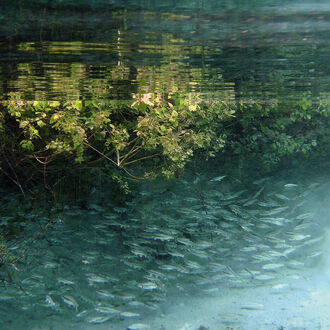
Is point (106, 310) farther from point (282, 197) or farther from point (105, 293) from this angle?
point (282, 197)

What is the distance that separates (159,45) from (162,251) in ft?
14.0

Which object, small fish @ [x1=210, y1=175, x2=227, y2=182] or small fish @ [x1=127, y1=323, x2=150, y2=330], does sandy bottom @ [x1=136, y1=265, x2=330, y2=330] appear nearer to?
small fish @ [x1=127, y1=323, x2=150, y2=330]

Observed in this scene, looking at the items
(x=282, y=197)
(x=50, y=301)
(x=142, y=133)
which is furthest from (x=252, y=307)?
(x=142, y=133)

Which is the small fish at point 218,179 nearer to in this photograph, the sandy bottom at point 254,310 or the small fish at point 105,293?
the sandy bottom at point 254,310

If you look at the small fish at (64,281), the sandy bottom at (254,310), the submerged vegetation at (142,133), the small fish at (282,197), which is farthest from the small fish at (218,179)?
the small fish at (64,281)

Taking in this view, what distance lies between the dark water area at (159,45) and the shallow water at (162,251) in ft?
9.96

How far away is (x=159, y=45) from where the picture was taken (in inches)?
66.4

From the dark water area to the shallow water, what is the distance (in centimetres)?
304

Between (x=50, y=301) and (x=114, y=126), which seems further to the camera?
(x=50, y=301)

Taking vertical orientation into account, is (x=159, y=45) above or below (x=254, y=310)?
above

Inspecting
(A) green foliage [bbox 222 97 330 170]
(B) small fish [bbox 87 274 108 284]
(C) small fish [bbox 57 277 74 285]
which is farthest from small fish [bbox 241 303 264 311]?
(C) small fish [bbox 57 277 74 285]

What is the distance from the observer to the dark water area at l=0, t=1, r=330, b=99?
125 cm

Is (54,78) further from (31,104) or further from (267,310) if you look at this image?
(267,310)

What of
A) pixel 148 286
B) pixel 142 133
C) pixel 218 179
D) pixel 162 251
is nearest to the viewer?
pixel 142 133
